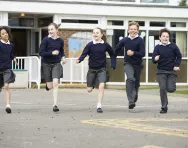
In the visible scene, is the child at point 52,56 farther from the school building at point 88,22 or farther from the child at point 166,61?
the school building at point 88,22

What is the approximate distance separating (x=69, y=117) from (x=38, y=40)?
50.8 feet

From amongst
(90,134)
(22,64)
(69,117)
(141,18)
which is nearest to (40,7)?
(22,64)

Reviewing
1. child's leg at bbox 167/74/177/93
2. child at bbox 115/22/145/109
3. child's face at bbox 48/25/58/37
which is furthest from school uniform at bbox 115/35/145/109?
child's face at bbox 48/25/58/37

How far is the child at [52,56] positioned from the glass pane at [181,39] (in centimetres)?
1420

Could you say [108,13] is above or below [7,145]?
above

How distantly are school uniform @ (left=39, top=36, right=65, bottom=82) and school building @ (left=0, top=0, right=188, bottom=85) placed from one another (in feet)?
35.1

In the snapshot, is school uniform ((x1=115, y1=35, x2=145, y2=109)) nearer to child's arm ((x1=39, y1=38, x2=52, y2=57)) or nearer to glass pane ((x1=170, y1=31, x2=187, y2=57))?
child's arm ((x1=39, y1=38, x2=52, y2=57))

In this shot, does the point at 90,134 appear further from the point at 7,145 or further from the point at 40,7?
the point at 40,7

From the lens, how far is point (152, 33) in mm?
27922

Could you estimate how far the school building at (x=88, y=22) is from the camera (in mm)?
26297

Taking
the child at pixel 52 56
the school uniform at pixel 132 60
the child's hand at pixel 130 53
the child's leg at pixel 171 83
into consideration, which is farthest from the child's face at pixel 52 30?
the child's leg at pixel 171 83

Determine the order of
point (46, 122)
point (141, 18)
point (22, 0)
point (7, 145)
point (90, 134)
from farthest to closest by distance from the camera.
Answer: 1. point (141, 18)
2. point (22, 0)
3. point (46, 122)
4. point (90, 134)
5. point (7, 145)

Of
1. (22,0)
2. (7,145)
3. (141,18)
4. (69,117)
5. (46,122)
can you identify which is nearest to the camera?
(7,145)

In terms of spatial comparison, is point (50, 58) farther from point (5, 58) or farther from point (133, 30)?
point (133, 30)
